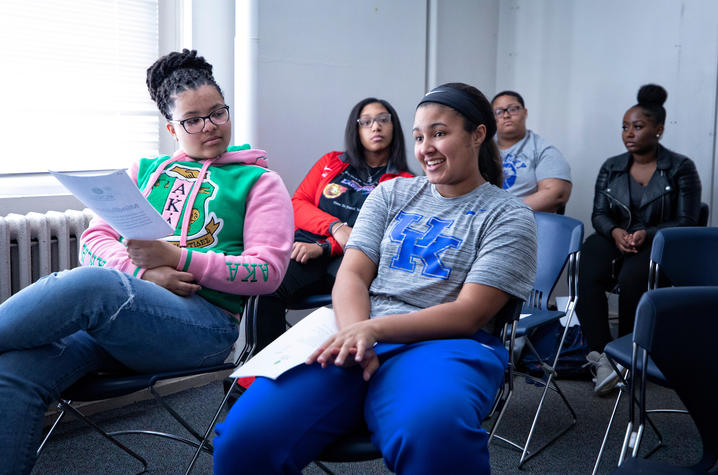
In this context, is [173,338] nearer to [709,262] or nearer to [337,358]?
[337,358]

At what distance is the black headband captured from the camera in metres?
1.80

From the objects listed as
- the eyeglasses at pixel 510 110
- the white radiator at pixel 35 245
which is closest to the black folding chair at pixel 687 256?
the eyeglasses at pixel 510 110

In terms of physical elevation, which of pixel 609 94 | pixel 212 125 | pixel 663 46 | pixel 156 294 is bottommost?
pixel 156 294

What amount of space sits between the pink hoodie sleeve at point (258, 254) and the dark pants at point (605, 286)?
199cm

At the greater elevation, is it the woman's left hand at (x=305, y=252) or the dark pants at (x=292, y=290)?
the woman's left hand at (x=305, y=252)

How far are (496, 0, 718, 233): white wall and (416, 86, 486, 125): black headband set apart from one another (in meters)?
2.84

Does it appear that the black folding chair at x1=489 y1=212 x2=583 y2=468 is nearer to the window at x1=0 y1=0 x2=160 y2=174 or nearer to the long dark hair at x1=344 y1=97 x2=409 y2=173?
the long dark hair at x1=344 y1=97 x2=409 y2=173

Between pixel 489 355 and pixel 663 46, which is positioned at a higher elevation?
pixel 663 46

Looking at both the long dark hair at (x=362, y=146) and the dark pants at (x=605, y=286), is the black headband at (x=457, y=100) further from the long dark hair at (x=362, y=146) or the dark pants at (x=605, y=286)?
the dark pants at (x=605, y=286)

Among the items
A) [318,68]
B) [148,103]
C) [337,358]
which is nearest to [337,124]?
[318,68]

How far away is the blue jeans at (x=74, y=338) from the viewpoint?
1.51 metres

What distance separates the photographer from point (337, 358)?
1.47 metres

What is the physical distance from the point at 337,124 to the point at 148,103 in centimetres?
110

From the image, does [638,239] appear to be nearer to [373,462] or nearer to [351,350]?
[373,462]
